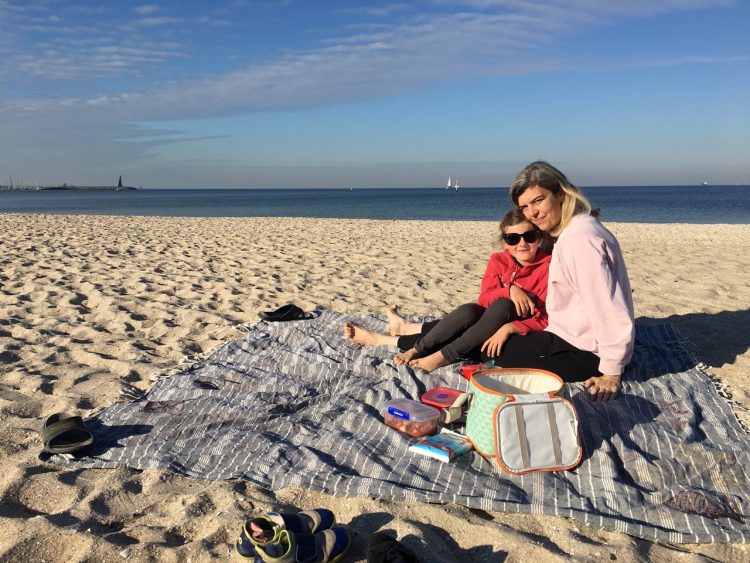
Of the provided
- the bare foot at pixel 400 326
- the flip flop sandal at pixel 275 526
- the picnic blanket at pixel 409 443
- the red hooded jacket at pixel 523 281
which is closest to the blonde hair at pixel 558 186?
the red hooded jacket at pixel 523 281

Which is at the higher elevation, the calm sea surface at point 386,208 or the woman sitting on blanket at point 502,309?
the calm sea surface at point 386,208

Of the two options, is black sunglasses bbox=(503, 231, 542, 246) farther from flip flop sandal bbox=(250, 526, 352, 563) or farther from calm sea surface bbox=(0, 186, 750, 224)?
calm sea surface bbox=(0, 186, 750, 224)

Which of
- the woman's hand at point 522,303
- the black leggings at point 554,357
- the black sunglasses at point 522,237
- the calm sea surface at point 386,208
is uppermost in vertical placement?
the calm sea surface at point 386,208

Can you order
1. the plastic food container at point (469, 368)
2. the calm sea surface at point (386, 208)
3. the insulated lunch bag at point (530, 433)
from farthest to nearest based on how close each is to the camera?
the calm sea surface at point (386, 208), the plastic food container at point (469, 368), the insulated lunch bag at point (530, 433)

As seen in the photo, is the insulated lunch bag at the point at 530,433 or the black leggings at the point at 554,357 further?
the black leggings at the point at 554,357

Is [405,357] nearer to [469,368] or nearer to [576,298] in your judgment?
[469,368]

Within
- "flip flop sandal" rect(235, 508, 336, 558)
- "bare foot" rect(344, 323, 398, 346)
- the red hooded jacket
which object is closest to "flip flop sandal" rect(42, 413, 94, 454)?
"flip flop sandal" rect(235, 508, 336, 558)

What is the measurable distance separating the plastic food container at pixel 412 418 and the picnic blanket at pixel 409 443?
0.22 ft

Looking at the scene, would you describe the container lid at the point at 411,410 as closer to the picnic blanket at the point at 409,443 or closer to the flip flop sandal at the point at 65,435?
the picnic blanket at the point at 409,443

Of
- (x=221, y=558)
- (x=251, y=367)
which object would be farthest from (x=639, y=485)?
(x=251, y=367)

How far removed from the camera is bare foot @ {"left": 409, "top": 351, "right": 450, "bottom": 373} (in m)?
3.97

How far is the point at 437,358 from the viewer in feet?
13.1

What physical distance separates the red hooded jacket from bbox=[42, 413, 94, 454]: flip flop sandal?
2.59 metres

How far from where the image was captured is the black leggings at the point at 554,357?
3424 millimetres
